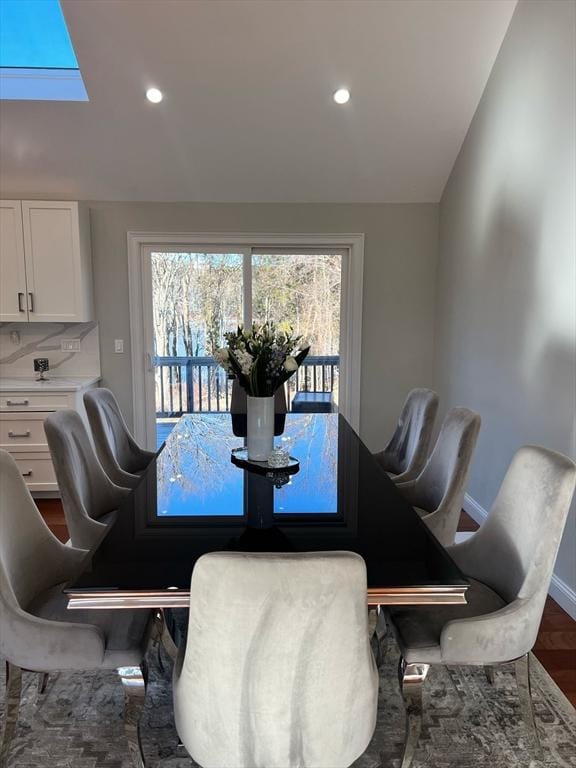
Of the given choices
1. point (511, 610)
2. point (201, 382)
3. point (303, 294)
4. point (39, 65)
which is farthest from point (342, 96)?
point (511, 610)

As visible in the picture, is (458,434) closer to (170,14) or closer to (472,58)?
(472,58)

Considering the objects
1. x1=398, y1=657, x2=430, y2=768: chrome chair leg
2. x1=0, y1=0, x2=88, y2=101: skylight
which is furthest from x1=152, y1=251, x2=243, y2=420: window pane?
x1=398, y1=657, x2=430, y2=768: chrome chair leg

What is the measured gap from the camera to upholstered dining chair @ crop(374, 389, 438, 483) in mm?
2555

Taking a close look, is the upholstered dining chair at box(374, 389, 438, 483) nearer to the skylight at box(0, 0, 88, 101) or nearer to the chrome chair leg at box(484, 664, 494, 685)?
the chrome chair leg at box(484, 664, 494, 685)

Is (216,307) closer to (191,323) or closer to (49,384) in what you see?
(191,323)

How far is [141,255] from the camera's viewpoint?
4.24 metres

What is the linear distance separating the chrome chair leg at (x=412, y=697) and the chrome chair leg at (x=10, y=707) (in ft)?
3.79

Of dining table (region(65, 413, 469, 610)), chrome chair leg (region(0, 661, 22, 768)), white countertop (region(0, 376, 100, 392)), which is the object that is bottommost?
chrome chair leg (region(0, 661, 22, 768))

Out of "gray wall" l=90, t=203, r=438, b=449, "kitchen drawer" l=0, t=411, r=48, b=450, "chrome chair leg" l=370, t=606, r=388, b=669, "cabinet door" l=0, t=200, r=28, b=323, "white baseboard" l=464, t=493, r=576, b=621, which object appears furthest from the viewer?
"gray wall" l=90, t=203, r=438, b=449

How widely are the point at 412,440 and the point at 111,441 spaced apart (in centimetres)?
158

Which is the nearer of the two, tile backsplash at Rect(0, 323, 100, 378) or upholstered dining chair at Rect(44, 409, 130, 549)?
upholstered dining chair at Rect(44, 409, 130, 549)

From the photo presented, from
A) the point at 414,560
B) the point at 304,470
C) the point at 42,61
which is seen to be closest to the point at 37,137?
the point at 42,61

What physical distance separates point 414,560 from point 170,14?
3.31 metres

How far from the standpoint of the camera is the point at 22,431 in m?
3.69
